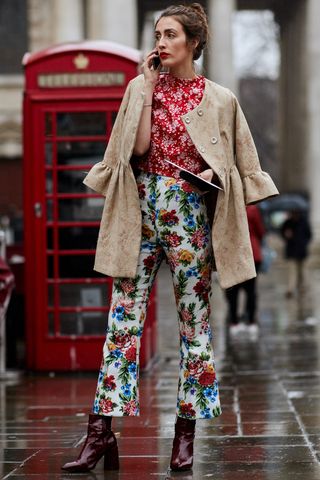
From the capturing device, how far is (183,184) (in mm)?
5785

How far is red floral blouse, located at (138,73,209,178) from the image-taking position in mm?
5797

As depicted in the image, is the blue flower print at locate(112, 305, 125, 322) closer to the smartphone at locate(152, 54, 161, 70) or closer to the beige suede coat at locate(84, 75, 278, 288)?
the beige suede coat at locate(84, 75, 278, 288)

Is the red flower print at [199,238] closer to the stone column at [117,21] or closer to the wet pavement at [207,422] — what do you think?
the wet pavement at [207,422]

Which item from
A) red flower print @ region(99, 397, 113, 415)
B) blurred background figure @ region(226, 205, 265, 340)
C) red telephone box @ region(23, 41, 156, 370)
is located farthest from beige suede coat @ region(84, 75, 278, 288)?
blurred background figure @ region(226, 205, 265, 340)

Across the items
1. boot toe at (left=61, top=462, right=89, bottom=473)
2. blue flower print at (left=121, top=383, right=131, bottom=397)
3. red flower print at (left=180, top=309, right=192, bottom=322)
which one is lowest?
boot toe at (left=61, top=462, right=89, bottom=473)

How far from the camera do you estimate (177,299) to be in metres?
5.94

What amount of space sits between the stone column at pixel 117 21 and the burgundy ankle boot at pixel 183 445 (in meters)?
27.5

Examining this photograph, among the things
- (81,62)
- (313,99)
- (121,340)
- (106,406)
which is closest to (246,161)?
(121,340)

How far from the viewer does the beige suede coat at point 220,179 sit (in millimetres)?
5773

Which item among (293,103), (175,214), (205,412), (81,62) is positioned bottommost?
(205,412)

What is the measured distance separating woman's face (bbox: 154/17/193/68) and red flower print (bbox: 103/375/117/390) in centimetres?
145

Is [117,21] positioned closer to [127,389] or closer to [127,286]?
[127,286]

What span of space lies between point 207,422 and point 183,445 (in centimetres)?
147

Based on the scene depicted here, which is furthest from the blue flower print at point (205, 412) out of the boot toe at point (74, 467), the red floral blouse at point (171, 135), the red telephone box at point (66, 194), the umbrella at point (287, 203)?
the umbrella at point (287, 203)
